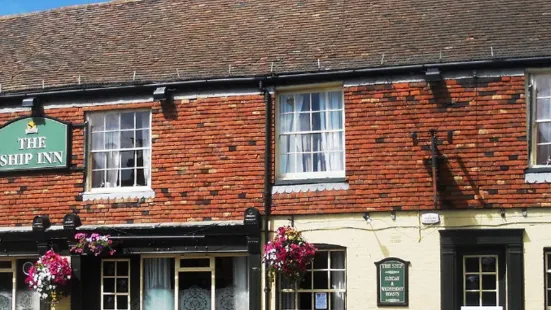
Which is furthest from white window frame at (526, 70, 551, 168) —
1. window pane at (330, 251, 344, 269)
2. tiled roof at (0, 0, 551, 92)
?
window pane at (330, 251, 344, 269)

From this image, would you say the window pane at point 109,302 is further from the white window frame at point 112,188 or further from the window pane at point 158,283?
the white window frame at point 112,188

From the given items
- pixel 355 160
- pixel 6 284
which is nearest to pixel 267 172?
pixel 355 160

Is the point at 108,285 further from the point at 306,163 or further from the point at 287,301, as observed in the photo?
the point at 306,163

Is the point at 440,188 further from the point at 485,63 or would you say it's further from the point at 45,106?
the point at 45,106

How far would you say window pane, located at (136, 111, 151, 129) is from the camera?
637 inches

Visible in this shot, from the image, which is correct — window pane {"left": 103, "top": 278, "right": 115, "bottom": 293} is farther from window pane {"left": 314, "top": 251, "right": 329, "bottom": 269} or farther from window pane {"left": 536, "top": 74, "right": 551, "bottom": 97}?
window pane {"left": 536, "top": 74, "right": 551, "bottom": 97}

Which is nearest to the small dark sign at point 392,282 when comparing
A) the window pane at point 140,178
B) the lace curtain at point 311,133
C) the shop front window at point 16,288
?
the lace curtain at point 311,133

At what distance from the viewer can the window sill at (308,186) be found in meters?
14.8

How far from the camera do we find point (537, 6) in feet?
52.3

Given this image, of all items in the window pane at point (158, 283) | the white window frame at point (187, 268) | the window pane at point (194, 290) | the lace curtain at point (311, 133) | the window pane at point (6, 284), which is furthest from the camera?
the window pane at point (6, 284)

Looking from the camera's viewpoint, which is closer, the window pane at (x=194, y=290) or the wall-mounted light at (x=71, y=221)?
the window pane at (x=194, y=290)

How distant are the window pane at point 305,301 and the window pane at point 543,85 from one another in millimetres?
4837

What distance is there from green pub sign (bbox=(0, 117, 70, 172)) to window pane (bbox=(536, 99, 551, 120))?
8.02 metres

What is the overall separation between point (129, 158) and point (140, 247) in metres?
1.64
